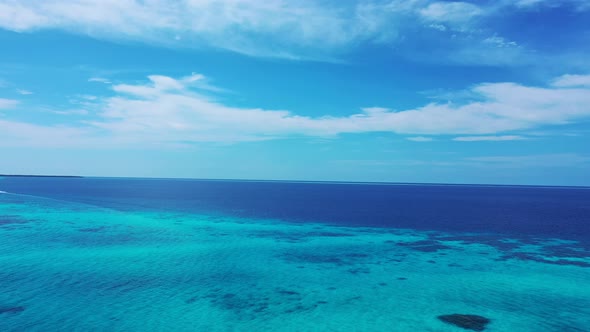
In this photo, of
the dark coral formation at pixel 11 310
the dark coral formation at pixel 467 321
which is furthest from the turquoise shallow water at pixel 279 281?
the dark coral formation at pixel 467 321

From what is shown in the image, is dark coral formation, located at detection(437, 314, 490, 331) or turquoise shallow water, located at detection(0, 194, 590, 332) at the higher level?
turquoise shallow water, located at detection(0, 194, 590, 332)

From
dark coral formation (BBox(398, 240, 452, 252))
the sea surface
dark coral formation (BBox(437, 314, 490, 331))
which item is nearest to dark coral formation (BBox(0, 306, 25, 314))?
the sea surface

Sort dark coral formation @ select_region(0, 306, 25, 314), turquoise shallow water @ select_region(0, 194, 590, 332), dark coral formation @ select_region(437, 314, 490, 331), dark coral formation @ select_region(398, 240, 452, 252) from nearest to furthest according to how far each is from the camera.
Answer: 1. dark coral formation @ select_region(437, 314, 490, 331)
2. dark coral formation @ select_region(0, 306, 25, 314)
3. turquoise shallow water @ select_region(0, 194, 590, 332)
4. dark coral formation @ select_region(398, 240, 452, 252)

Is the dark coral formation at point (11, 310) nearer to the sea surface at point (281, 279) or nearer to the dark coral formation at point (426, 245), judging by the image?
the sea surface at point (281, 279)

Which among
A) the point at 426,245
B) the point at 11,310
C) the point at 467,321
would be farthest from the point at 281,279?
the point at 426,245

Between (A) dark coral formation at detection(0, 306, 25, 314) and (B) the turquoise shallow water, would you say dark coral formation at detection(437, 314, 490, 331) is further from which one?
(A) dark coral formation at detection(0, 306, 25, 314)
